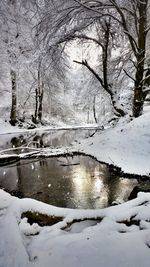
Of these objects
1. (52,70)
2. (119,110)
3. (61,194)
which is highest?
(52,70)

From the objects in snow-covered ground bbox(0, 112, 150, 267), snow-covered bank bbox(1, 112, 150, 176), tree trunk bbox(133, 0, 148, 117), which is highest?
tree trunk bbox(133, 0, 148, 117)

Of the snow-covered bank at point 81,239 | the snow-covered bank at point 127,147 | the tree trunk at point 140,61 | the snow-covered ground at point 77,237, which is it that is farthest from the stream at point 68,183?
the tree trunk at point 140,61

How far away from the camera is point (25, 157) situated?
10633 mm

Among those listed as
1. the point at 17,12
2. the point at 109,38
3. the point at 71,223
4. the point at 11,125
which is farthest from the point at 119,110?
the point at 11,125

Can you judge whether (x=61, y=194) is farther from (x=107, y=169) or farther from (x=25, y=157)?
(x=25, y=157)

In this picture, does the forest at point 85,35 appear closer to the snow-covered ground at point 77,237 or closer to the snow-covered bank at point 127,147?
the snow-covered bank at point 127,147

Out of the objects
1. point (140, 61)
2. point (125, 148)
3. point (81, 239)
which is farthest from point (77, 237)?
point (140, 61)

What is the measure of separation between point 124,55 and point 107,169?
662cm

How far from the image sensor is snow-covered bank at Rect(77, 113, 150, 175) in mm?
8172

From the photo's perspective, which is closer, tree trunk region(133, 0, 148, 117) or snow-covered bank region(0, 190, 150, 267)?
snow-covered bank region(0, 190, 150, 267)

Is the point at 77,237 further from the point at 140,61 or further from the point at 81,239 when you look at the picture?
the point at 140,61

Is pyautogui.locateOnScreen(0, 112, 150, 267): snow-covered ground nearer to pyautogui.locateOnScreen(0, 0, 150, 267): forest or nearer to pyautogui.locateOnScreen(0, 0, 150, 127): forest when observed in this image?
pyautogui.locateOnScreen(0, 0, 150, 267): forest

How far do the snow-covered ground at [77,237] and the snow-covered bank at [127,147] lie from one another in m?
3.41

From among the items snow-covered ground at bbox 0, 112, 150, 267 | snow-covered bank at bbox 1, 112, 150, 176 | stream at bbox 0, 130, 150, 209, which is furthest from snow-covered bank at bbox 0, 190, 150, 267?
snow-covered bank at bbox 1, 112, 150, 176
